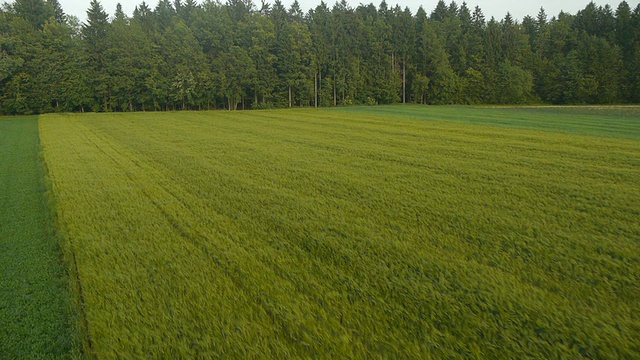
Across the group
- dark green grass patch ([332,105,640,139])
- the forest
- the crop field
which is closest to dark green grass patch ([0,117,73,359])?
the crop field

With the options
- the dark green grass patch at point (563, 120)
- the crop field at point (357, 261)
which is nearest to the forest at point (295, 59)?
the dark green grass patch at point (563, 120)

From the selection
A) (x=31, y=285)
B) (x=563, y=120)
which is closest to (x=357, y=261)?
(x=31, y=285)

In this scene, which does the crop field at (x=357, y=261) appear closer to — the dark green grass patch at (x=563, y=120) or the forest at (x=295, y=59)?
the dark green grass patch at (x=563, y=120)

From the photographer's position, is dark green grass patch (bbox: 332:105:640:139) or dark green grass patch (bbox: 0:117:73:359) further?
dark green grass patch (bbox: 332:105:640:139)

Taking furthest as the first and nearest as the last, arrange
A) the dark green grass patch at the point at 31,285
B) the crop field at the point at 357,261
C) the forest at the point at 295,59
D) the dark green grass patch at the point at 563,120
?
the forest at the point at 295,59
the dark green grass patch at the point at 563,120
the dark green grass patch at the point at 31,285
the crop field at the point at 357,261

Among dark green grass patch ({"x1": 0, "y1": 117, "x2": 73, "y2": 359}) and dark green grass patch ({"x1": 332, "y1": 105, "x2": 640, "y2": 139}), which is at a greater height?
dark green grass patch ({"x1": 332, "y1": 105, "x2": 640, "y2": 139})

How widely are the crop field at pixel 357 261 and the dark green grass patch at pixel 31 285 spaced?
230 mm

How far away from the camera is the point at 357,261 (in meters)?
4.63

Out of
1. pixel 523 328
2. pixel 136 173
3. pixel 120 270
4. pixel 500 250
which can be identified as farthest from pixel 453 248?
pixel 136 173

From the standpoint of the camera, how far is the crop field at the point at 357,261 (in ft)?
10.5

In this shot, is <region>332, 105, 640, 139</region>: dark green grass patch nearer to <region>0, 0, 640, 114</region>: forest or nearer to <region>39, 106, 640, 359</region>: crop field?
<region>39, 106, 640, 359</region>: crop field

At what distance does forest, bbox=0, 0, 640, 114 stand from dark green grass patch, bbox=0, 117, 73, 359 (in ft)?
155

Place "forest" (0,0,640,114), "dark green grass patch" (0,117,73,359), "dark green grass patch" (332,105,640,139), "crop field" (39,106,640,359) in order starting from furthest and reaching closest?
1. "forest" (0,0,640,114)
2. "dark green grass patch" (332,105,640,139)
3. "dark green grass patch" (0,117,73,359)
4. "crop field" (39,106,640,359)

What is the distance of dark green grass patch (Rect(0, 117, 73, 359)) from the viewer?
338 centimetres
